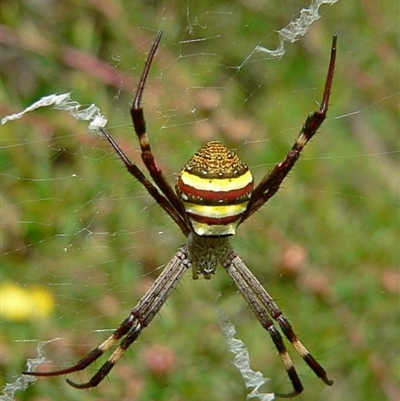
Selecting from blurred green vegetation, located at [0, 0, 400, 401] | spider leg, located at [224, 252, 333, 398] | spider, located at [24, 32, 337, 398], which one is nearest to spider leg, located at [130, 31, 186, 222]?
spider, located at [24, 32, 337, 398]

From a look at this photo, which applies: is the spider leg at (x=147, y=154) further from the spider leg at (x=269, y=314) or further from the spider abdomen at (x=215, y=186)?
the spider leg at (x=269, y=314)

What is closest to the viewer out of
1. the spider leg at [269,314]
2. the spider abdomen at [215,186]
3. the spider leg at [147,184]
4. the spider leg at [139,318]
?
the spider abdomen at [215,186]

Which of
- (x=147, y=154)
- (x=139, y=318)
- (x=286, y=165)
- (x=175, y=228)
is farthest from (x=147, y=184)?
(x=175, y=228)

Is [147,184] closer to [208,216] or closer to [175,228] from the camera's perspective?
[208,216]

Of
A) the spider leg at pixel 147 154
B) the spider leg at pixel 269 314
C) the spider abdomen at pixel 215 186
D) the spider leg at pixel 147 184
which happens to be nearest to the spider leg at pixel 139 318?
the spider leg at pixel 269 314

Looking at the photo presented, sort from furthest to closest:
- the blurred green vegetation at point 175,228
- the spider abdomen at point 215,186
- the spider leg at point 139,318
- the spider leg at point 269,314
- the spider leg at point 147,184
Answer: the spider leg at point 269,314, the blurred green vegetation at point 175,228, the spider leg at point 139,318, the spider leg at point 147,184, the spider abdomen at point 215,186

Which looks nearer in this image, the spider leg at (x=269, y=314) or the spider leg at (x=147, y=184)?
the spider leg at (x=147, y=184)

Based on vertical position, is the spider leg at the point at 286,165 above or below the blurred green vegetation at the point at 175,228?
above

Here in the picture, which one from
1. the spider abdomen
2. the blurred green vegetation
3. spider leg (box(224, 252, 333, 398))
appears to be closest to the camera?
the spider abdomen

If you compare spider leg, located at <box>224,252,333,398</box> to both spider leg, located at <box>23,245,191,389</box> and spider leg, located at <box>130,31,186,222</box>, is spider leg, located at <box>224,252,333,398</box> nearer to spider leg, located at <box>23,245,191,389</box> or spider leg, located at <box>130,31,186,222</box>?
spider leg, located at <box>23,245,191,389</box>
